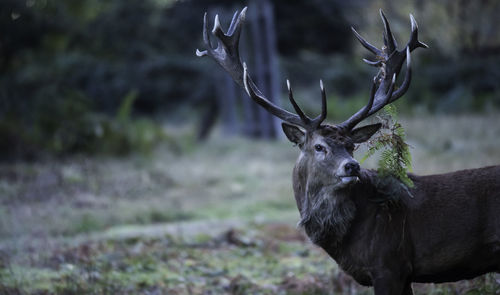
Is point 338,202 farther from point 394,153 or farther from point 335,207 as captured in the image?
point 394,153

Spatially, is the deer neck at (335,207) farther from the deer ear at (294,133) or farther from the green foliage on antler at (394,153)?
the deer ear at (294,133)

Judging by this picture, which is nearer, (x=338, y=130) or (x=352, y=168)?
(x=352, y=168)

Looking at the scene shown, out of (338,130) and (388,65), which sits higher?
(388,65)

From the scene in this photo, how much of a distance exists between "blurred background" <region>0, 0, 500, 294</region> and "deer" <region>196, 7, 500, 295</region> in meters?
1.02

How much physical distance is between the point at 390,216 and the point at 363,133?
0.82 metres

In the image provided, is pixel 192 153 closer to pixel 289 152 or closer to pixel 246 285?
pixel 289 152

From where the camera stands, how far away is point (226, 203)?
11.4m

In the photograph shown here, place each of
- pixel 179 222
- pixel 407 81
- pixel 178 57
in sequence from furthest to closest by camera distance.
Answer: pixel 178 57 → pixel 179 222 → pixel 407 81

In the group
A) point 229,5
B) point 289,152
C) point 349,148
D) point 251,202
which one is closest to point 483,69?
point 289,152

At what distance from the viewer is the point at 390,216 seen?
4.54 m

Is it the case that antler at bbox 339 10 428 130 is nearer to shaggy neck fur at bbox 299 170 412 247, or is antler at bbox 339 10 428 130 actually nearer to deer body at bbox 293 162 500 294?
shaggy neck fur at bbox 299 170 412 247

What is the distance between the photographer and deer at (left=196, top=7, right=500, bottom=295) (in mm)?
4359

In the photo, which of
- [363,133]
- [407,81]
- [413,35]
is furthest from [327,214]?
[413,35]

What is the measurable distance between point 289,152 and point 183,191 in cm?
458
